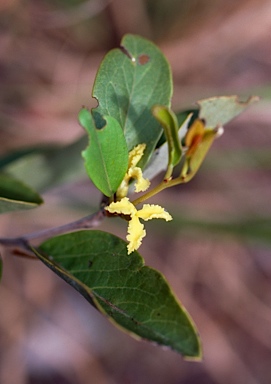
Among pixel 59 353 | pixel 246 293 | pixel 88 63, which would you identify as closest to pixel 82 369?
pixel 59 353

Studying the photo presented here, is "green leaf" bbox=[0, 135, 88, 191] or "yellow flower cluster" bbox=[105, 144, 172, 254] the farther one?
"green leaf" bbox=[0, 135, 88, 191]

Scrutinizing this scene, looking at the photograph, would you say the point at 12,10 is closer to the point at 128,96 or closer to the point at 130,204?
the point at 128,96

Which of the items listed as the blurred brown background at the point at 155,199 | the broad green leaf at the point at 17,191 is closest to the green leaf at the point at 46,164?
the broad green leaf at the point at 17,191

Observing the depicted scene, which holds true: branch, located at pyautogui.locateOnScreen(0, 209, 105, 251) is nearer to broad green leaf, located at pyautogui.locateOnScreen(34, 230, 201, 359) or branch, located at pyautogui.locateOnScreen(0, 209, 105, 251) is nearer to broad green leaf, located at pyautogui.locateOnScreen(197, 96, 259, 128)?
broad green leaf, located at pyautogui.locateOnScreen(34, 230, 201, 359)

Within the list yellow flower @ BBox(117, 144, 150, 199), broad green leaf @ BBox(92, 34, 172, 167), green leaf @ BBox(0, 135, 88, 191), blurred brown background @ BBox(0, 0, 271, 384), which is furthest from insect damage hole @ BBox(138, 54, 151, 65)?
blurred brown background @ BBox(0, 0, 271, 384)

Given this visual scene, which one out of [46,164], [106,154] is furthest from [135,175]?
[46,164]

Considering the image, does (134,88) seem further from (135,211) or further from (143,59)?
(135,211)
